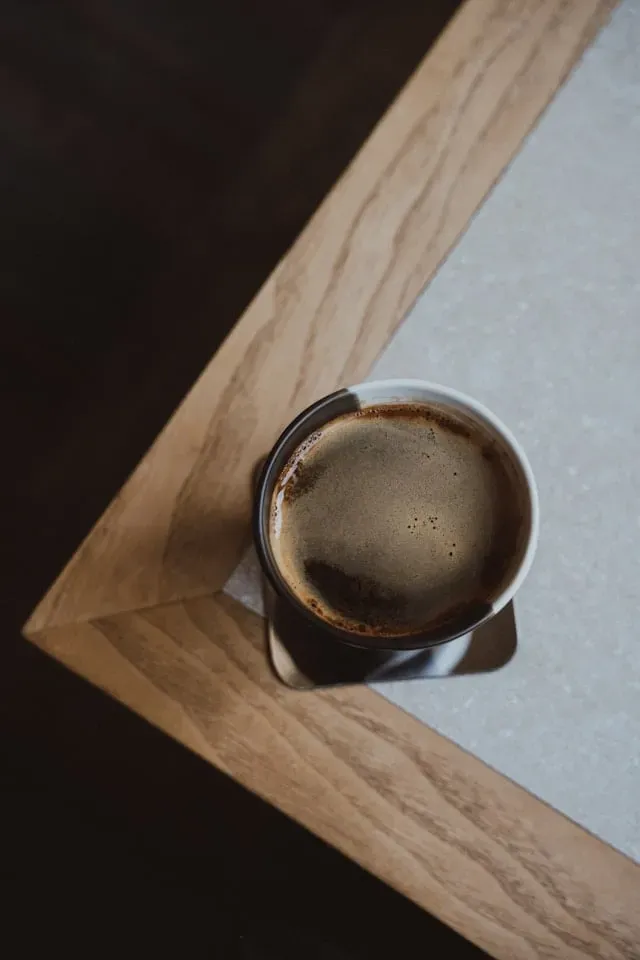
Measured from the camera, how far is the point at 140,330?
104cm

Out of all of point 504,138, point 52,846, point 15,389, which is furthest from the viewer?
point 15,389

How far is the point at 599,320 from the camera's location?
1.85ft

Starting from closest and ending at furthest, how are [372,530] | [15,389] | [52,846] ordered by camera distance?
[372,530] → [52,846] → [15,389]

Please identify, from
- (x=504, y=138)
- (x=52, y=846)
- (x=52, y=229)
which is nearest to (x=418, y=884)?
(x=504, y=138)

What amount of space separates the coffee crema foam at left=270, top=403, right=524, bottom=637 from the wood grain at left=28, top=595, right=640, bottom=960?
0.23 feet

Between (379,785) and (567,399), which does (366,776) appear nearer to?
(379,785)

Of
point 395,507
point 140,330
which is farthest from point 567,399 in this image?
point 140,330

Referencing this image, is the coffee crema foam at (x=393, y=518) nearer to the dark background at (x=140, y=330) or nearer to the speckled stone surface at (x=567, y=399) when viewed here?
the speckled stone surface at (x=567, y=399)

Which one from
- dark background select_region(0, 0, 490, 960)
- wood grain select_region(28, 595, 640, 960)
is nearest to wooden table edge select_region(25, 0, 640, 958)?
wood grain select_region(28, 595, 640, 960)

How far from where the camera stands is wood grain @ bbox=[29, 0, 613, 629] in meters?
0.52

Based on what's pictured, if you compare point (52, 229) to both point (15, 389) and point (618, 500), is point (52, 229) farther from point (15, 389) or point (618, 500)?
point (618, 500)

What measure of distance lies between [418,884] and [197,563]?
23cm

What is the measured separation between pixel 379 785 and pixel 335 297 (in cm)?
30

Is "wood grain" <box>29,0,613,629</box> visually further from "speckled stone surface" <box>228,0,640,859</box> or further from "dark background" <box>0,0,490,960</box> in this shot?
"dark background" <box>0,0,490,960</box>
